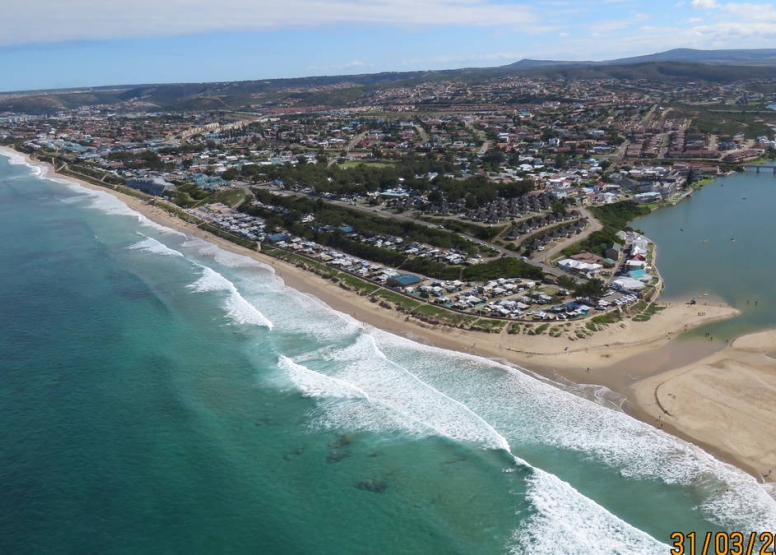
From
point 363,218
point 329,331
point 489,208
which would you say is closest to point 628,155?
point 489,208

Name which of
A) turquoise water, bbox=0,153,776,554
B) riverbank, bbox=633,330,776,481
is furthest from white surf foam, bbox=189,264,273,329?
riverbank, bbox=633,330,776,481

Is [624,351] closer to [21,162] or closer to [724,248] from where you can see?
[724,248]

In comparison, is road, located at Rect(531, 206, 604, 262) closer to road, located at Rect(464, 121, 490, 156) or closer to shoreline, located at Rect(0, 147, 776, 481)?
shoreline, located at Rect(0, 147, 776, 481)

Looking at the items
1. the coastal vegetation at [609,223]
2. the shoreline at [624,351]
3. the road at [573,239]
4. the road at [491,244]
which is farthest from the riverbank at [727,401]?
the coastal vegetation at [609,223]

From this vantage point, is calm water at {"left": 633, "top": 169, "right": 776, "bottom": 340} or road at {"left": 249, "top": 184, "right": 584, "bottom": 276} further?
road at {"left": 249, "top": 184, "right": 584, "bottom": 276}

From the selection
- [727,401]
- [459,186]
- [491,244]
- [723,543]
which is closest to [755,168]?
[459,186]
